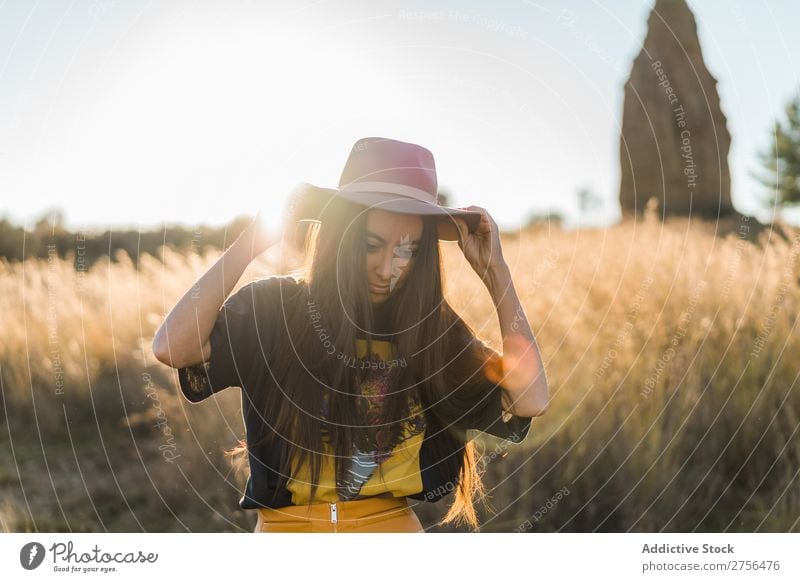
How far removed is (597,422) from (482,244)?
1961mm

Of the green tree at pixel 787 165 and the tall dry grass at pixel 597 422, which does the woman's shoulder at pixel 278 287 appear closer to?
A: the tall dry grass at pixel 597 422

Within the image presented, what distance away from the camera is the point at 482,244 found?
2266mm

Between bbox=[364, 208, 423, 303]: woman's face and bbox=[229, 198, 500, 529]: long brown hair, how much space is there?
0.09 feet

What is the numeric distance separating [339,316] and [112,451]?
2.88 m

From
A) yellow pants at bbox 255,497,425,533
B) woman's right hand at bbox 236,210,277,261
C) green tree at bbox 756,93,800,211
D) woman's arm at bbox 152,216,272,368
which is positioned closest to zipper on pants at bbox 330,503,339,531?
yellow pants at bbox 255,497,425,533

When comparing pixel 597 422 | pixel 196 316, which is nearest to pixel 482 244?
pixel 196 316

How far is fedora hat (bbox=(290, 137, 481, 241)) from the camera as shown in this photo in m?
2.11

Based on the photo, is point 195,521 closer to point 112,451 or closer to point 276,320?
point 112,451

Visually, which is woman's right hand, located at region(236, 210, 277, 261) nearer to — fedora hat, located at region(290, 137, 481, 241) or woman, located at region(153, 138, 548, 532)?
woman, located at region(153, 138, 548, 532)

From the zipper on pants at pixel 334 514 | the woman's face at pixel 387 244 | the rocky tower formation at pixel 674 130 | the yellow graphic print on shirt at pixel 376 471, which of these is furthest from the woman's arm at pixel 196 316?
the rocky tower formation at pixel 674 130

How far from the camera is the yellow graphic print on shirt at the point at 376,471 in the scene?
2170 millimetres

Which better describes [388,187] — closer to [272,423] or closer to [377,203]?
A: [377,203]

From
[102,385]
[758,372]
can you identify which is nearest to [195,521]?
[102,385]

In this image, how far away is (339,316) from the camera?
223cm
